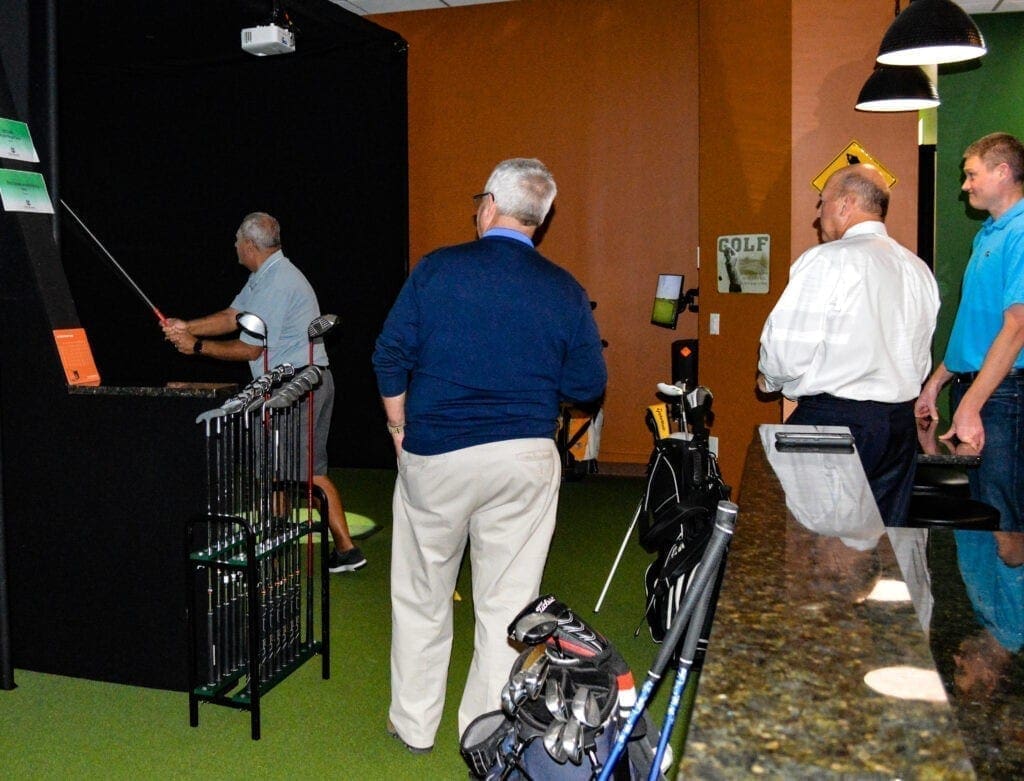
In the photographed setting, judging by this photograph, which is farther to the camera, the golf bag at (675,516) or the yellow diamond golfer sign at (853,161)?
the yellow diamond golfer sign at (853,161)

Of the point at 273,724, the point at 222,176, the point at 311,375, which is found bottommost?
the point at 273,724

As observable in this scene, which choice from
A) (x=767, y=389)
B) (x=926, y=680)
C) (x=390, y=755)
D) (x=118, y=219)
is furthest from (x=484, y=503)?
(x=118, y=219)

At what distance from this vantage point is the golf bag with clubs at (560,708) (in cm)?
118

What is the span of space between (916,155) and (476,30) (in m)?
3.52

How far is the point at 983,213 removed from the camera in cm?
720

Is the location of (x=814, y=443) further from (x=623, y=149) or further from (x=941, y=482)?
(x=623, y=149)

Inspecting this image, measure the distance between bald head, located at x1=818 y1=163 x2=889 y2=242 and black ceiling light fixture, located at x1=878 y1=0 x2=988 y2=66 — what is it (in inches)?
38.9

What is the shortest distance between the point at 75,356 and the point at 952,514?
280 cm

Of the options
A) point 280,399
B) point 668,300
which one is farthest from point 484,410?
point 668,300

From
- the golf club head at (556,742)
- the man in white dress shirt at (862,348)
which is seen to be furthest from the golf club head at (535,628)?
the man in white dress shirt at (862,348)

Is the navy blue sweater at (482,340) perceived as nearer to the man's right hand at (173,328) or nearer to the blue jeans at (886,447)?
the blue jeans at (886,447)

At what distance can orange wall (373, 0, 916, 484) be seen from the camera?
574cm

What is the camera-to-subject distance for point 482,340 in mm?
2596

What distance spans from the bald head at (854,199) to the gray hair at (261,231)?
2413 mm
